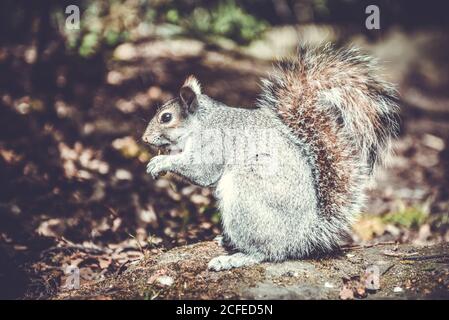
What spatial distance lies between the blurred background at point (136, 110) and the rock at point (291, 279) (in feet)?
1.42

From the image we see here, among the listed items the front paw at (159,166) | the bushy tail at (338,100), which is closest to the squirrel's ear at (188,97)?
the front paw at (159,166)

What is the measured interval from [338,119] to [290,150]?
35cm

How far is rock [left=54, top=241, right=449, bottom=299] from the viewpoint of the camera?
7.48 feet

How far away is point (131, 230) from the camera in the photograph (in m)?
3.38

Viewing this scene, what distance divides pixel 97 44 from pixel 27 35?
57cm

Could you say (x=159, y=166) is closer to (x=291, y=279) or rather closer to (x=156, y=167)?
(x=156, y=167)

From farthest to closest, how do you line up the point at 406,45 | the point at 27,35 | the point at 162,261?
the point at 406,45
the point at 27,35
the point at 162,261

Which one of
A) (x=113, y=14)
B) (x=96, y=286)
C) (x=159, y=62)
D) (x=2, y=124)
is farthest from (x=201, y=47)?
(x=96, y=286)

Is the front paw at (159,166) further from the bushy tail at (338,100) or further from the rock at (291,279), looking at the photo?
the bushy tail at (338,100)

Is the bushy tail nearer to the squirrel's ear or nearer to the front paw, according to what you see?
the squirrel's ear

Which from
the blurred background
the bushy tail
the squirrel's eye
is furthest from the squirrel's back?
the blurred background

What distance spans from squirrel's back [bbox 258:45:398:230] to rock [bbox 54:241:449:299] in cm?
28

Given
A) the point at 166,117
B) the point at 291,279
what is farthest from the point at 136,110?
the point at 291,279

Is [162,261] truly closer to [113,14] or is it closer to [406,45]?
[113,14]
